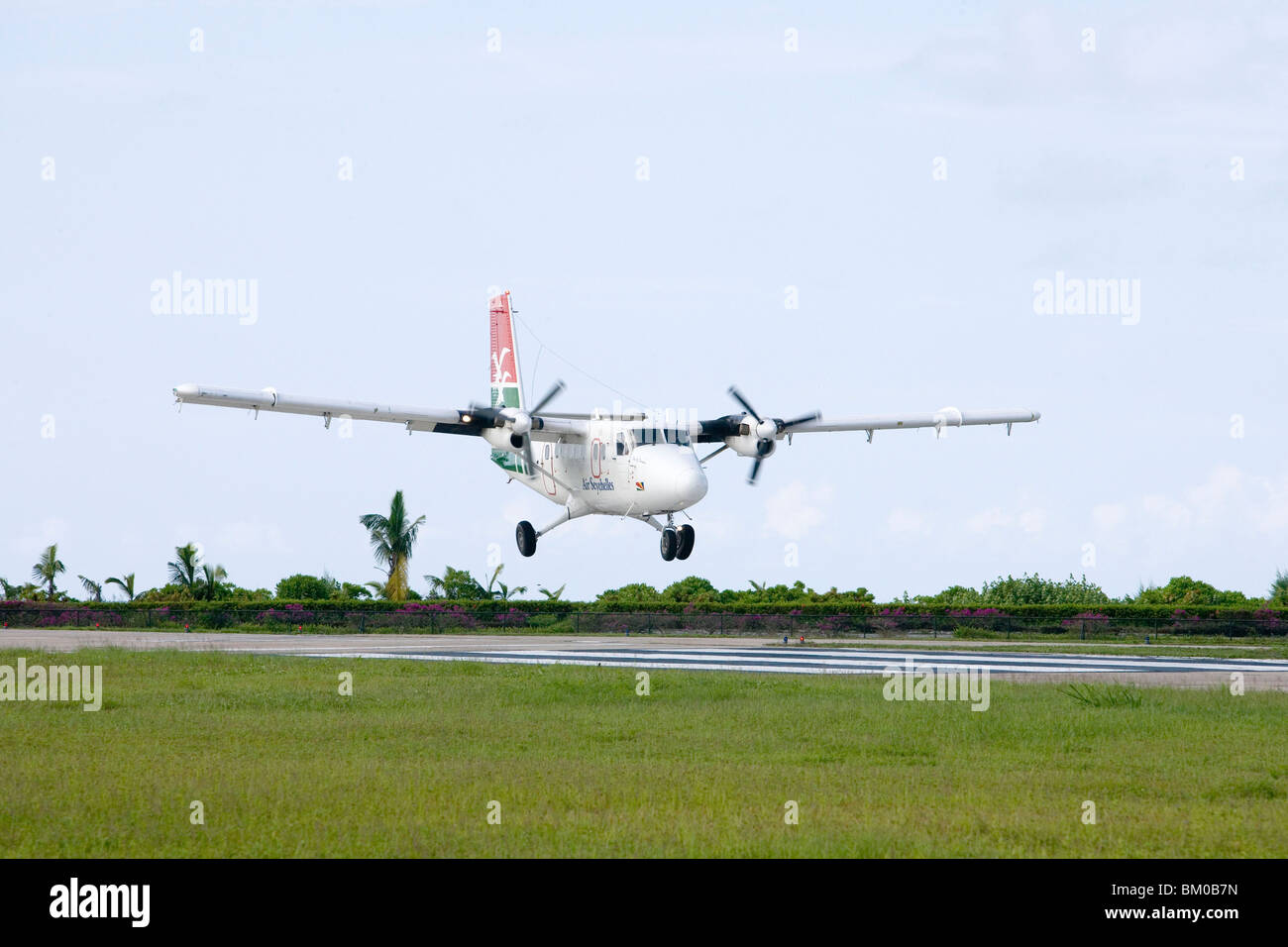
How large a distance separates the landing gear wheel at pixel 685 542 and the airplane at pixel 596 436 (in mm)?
29

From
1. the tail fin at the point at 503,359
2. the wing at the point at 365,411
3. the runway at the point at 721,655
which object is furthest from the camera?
the tail fin at the point at 503,359

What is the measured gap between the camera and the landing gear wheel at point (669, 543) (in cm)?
4188

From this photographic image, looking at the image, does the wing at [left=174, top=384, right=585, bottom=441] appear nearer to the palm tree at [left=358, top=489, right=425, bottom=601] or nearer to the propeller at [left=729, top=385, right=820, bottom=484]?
the propeller at [left=729, top=385, right=820, bottom=484]

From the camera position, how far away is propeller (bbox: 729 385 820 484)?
45.4 metres

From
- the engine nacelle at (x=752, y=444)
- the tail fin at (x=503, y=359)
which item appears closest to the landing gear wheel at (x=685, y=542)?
the engine nacelle at (x=752, y=444)

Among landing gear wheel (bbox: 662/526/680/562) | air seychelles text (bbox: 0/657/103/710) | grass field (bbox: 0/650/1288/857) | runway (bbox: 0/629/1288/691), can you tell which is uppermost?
landing gear wheel (bbox: 662/526/680/562)

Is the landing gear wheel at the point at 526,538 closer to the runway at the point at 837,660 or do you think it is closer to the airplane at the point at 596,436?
the airplane at the point at 596,436

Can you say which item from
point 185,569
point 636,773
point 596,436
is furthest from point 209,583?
point 636,773

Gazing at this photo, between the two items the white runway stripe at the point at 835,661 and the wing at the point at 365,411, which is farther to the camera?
the wing at the point at 365,411

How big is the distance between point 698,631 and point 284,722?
113 feet

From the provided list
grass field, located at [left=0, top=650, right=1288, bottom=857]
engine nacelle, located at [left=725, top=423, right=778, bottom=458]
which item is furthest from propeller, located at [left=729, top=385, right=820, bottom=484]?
grass field, located at [left=0, top=650, right=1288, bottom=857]

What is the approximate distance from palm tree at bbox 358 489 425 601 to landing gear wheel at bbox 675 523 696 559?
29412mm

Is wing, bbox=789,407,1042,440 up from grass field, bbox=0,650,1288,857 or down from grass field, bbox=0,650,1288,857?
up

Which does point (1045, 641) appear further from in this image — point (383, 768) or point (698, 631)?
point (383, 768)
